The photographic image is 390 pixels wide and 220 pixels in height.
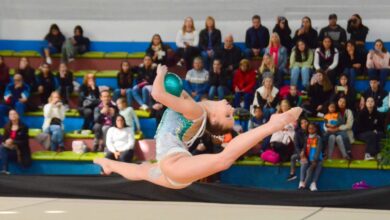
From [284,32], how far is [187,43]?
159 centimetres

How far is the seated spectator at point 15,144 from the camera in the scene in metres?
10.7

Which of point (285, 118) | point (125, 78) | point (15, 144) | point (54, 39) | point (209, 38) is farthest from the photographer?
point (54, 39)

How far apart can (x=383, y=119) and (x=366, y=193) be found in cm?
240

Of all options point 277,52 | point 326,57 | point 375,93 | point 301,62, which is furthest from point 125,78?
point 375,93

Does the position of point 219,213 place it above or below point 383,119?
below

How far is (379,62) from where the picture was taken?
11.5 meters

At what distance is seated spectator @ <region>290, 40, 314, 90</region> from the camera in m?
11.4

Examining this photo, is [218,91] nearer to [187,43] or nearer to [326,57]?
[187,43]

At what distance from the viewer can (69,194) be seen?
365 inches

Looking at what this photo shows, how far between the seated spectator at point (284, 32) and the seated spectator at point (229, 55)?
856 millimetres

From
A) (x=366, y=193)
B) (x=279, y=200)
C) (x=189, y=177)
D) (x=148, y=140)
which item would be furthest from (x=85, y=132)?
(x=189, y=177)

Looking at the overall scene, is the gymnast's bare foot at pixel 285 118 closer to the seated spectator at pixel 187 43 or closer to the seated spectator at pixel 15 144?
the seated spectator at pixel 15 144

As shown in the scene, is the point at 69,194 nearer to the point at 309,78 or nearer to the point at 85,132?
the point at 85,132

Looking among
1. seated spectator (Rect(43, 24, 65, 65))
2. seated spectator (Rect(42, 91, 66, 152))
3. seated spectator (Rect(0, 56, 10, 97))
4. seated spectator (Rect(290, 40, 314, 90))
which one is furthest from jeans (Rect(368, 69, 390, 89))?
seated spectator (Rect(0, 56, 10, 97))
